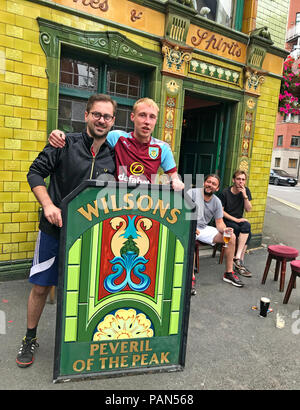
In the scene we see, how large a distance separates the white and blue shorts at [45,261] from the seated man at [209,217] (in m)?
2.62

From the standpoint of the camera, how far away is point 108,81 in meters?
5.00

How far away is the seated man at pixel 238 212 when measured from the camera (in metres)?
5.17

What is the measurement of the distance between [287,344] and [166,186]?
214 centimetres

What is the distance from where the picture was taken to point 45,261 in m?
2.48

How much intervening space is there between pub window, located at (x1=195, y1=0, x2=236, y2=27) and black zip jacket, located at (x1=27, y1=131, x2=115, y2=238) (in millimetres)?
4644

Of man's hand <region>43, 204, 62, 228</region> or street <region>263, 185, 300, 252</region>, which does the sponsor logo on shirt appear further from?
street <region>263, 185, 300, 252</region>

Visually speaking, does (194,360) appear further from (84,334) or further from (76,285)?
(76,285)

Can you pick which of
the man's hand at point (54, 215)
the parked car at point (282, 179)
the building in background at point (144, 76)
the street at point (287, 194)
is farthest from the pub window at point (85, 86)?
the parked car at point (282, 179)

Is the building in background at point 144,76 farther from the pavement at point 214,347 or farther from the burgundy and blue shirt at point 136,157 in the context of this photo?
the burgundy and blue shirt at point 136,157

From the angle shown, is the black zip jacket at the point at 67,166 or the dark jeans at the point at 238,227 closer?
the black zip jacket at the point at 67,166

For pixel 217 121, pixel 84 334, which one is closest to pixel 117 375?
→ pixel 84 334

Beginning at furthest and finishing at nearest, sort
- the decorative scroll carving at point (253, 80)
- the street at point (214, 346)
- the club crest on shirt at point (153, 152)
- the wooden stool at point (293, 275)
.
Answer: the decorative scroll carving at point (253, 80)
the wooden stool at point (293, 275)
the club crest on shirt at point (153, 152)
the street at point (214, 346)

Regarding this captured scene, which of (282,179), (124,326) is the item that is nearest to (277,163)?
(282,179)

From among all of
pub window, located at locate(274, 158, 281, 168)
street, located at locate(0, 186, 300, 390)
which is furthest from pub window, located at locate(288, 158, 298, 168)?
street, located at locate(0, 186, 300, 390)
